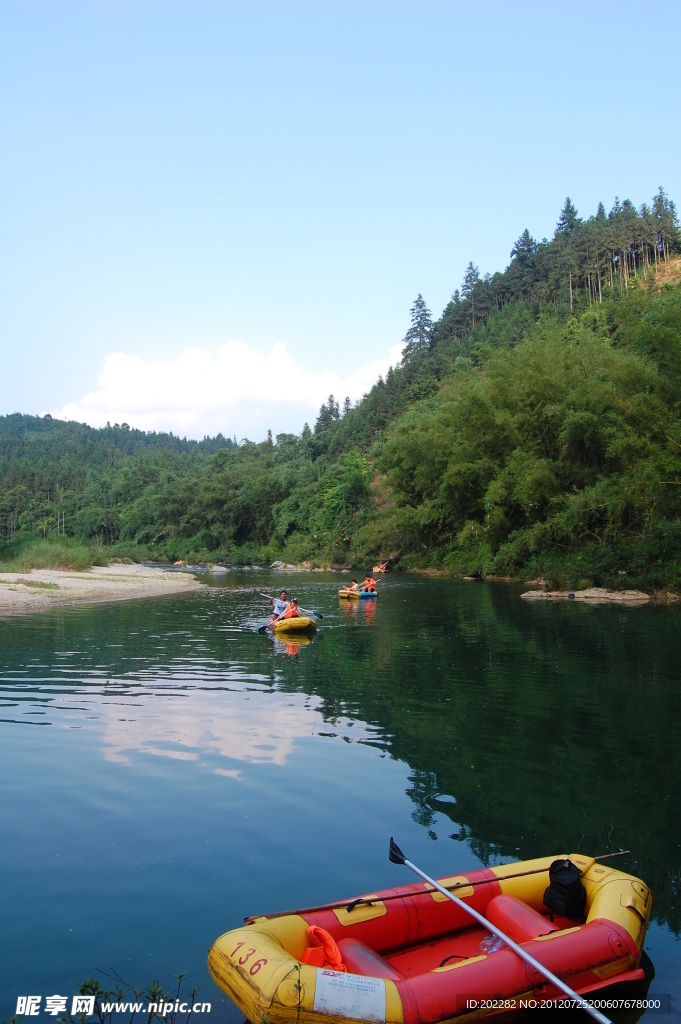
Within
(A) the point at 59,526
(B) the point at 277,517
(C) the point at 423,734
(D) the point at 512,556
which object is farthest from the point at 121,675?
(A) the point at 59,526

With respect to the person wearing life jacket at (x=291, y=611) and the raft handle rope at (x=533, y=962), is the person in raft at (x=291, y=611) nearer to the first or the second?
the person wearing life jacket at (x=291, y=611)

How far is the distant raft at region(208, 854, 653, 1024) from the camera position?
12.2 feet

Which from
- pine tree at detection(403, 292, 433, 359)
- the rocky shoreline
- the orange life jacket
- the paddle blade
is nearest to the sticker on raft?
the orange life jacket

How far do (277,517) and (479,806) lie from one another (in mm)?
61357

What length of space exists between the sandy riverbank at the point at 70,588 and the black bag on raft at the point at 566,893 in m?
21.3

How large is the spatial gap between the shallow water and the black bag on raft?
0.60 m

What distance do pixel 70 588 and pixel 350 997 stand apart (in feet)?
93.2

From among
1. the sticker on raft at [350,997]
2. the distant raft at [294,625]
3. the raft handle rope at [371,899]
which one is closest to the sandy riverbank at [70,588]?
the distant raft at [294,625]

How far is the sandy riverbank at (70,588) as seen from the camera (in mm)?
25469

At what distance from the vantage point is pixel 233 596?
31109 mm

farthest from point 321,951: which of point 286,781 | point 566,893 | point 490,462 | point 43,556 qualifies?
point 43,556

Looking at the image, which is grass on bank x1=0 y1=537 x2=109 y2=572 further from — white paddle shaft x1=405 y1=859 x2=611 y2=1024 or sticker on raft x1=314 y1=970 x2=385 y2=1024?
sticker on raft x1=314 y1=970 x2=385 y2=1024

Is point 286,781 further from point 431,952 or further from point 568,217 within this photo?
point 568,217

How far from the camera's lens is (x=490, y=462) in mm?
38469
